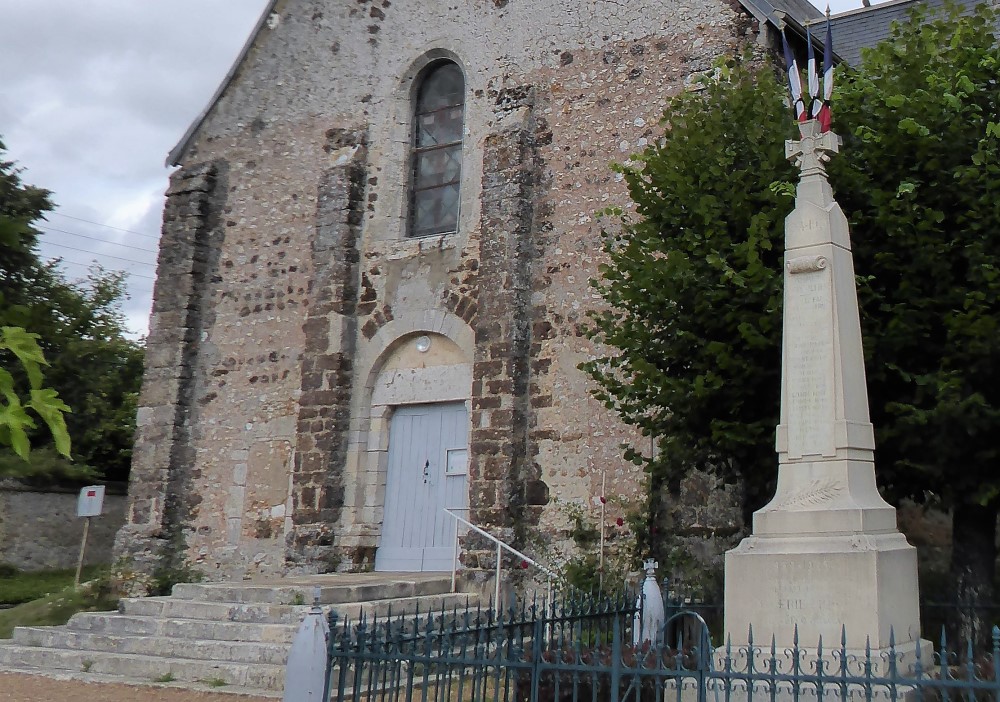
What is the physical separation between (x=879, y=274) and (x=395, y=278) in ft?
19.8

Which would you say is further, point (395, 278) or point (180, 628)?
point (395, 278)

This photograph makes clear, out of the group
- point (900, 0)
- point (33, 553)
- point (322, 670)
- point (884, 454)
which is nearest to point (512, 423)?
point (884, 454)

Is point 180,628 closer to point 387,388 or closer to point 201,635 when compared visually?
point 201,635

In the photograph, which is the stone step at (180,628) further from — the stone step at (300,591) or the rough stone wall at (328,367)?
the rough stone wall at (328,367)

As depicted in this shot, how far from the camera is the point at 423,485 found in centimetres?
1124

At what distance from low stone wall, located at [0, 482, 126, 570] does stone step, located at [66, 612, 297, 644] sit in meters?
7.91

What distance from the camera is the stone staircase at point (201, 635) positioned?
7.21 meters

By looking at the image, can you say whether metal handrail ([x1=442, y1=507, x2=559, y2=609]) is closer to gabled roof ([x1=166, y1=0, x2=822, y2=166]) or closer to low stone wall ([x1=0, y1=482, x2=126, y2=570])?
gabled roof ([x1=166, y1=0, x2=822, y2=166])

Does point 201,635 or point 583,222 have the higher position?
point 583,222

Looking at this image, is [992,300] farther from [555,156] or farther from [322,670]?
[555,156]

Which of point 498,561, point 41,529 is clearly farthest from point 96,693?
point 41,529

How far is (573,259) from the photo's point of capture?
1061cm

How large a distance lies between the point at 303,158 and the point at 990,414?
8.99 m

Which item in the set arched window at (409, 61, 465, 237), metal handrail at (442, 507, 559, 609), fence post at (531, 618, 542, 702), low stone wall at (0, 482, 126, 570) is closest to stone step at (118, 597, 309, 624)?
metal handrail at (442, 507, 559, 609)
